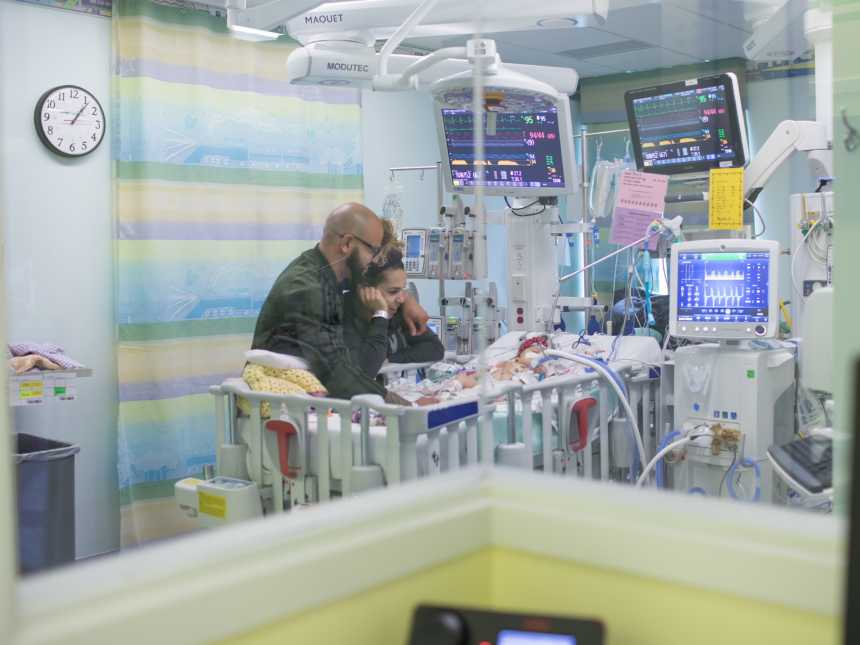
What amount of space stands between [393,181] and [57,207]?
186 cm

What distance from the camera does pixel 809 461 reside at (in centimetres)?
208

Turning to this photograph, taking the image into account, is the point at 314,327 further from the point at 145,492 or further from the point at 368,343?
the point at 145,492

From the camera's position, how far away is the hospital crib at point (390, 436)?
2.85 meters

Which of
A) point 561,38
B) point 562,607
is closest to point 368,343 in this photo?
point 562,607

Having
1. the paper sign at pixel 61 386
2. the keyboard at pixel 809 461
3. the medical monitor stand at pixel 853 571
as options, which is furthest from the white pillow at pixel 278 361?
the medical monitor stand at pixel 853 571

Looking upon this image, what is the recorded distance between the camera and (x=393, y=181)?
5.48m

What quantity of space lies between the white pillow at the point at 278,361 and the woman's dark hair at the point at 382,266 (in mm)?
Answer: 477

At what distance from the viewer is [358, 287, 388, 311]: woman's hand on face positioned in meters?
3.66

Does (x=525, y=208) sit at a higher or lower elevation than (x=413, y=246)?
higher

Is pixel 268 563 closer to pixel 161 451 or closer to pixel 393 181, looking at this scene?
pixel 161 451

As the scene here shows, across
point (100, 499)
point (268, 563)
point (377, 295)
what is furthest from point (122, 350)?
point (268, 563)

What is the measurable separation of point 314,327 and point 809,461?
187 centimetres

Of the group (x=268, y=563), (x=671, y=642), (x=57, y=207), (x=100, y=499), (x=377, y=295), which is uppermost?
(x=57, y=207)

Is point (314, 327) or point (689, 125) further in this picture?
point (689, 125)
